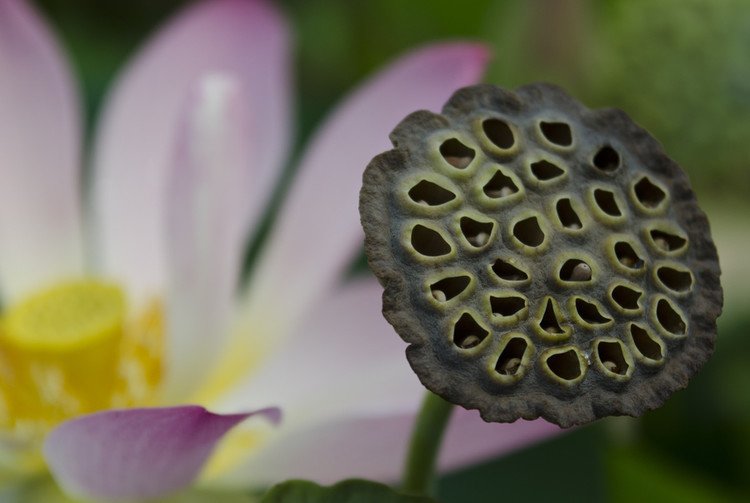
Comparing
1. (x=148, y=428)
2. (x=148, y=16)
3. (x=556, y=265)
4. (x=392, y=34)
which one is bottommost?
(x=148, y=16)

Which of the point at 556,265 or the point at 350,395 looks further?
the point at 350,395

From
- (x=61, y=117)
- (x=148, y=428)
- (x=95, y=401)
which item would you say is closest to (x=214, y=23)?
(x=61, y=117)

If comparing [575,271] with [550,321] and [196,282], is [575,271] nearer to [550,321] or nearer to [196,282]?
[550,321]

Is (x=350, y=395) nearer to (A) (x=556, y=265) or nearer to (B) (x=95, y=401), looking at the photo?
(B) (x=95, y=401)

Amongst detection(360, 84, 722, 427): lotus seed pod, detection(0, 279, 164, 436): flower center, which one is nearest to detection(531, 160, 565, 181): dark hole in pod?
detection(360, 84, 722, 427): lotus seed pod

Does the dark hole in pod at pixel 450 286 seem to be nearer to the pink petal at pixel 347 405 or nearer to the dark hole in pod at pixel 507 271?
the dark hole in pod at pixel 507 271

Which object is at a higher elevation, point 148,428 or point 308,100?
point 148,428

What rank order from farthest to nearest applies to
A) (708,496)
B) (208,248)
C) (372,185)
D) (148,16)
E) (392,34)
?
(148,16)
(392,34)
(708,496)
(208,248)
(372,185)
